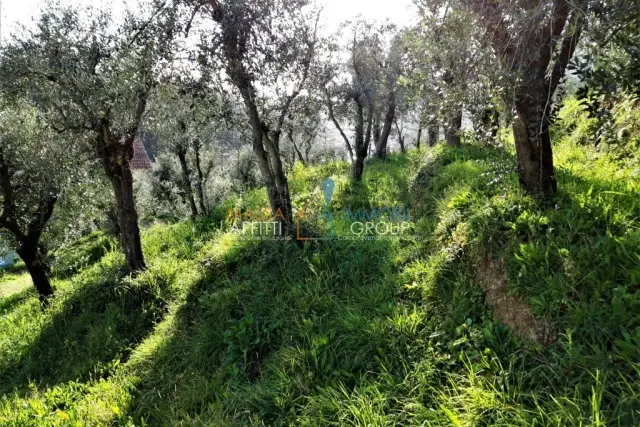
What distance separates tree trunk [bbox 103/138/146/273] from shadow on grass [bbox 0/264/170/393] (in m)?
0.57

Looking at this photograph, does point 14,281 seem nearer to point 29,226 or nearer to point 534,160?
point 29,226

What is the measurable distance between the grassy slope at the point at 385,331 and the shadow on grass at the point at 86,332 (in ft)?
0.12

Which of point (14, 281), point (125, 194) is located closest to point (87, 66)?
point (125, 194)

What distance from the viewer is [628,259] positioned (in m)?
2.99

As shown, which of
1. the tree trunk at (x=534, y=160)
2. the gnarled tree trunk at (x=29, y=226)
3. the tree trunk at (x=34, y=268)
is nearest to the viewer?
the tree trunk at (x=534, y=160)

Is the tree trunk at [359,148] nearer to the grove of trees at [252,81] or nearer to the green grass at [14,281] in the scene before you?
the grove of trees at [252,81]

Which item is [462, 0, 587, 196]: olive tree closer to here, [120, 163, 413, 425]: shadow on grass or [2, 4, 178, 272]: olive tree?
[120, 163, 413, 425]: shadow on grass

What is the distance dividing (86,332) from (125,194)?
2.96 m

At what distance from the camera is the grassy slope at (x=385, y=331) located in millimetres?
2820

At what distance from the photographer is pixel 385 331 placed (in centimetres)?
395

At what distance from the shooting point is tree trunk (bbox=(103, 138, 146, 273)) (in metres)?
7.46

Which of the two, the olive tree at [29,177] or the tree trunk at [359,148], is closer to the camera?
the olive tree at [29,177]

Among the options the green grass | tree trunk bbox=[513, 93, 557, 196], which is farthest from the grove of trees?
the green grass

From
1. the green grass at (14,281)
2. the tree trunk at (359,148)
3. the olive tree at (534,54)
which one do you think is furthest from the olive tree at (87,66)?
the green grass at (14,281)
